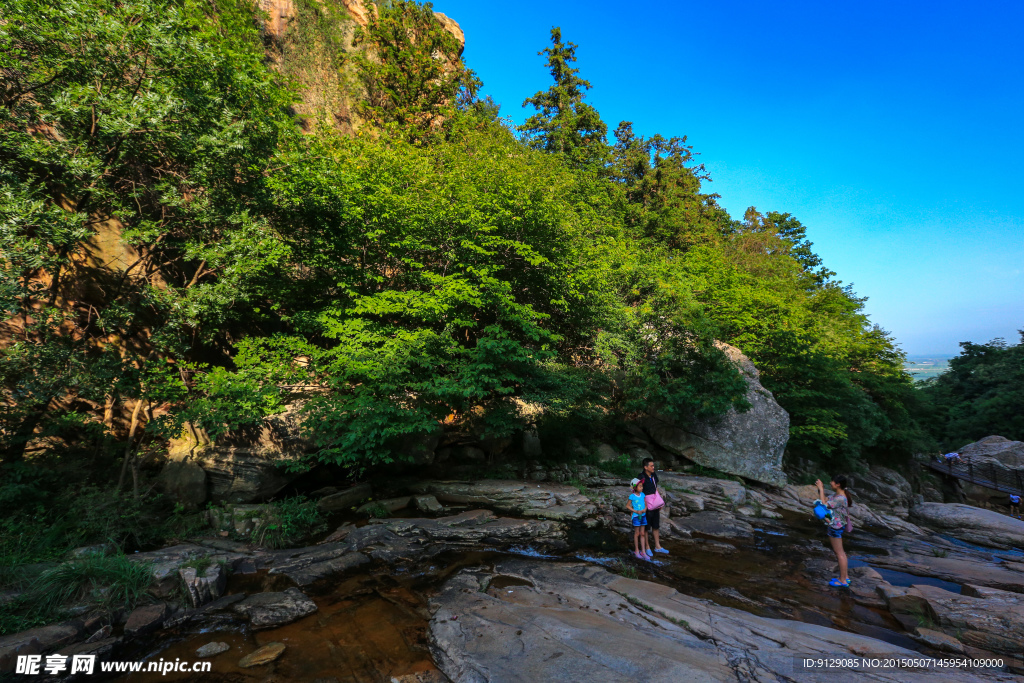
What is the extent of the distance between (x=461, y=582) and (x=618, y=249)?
628 inches

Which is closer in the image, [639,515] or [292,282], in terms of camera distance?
[639,515]

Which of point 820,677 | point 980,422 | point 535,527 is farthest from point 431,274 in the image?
point 980,422

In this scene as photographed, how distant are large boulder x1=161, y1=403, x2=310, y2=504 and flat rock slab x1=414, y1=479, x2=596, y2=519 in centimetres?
406

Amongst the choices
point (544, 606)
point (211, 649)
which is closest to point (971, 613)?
point (544, 606)

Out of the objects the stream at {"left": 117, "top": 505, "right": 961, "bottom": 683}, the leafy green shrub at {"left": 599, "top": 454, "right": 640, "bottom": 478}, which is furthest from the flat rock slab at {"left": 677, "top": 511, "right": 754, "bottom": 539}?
the leafy green shrub at {"left": 599, "top": 454, "right": 640, "bottom": 478}

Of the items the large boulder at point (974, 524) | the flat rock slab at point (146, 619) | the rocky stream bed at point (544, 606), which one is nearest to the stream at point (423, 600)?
the rocky stream bed at point (544, 606)

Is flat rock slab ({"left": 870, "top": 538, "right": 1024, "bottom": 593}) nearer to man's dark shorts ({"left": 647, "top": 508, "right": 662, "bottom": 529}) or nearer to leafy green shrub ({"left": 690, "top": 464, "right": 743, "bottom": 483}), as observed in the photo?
leafy green shrub ({"left": 690, "top": 464, "right": 743, "bottom": 483})

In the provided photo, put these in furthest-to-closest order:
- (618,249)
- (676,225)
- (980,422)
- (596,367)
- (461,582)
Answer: (980,422), (676,225), (618,249), (596,367), (461,582)

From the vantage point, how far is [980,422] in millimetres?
35625

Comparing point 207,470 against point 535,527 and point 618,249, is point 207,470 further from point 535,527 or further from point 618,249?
point 618,249

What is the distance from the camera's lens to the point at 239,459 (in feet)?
36.8

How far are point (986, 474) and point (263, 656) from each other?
4260 centimetres

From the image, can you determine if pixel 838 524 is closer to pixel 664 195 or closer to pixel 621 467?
pixel 621 467

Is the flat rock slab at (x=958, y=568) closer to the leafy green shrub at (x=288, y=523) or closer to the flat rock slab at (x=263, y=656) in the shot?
the flat rock slab at (x=263, y=656)
